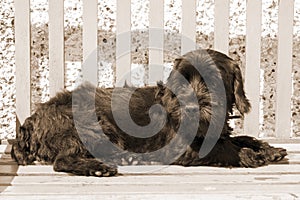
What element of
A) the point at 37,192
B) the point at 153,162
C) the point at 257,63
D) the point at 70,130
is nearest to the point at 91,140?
the point at 70,130

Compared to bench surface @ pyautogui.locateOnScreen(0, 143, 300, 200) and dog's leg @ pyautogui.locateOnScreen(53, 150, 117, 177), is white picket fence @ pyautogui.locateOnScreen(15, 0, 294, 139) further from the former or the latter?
dog's leg @ pyautogui.locateOnScreen(53, 150, 117, 177)

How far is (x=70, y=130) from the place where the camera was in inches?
113

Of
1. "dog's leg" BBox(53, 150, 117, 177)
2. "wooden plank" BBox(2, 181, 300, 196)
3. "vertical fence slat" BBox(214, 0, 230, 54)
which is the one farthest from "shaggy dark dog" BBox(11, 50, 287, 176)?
"vertical fence slat" BBox(214, 0, 230, 54)

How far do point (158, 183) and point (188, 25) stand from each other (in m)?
1.18

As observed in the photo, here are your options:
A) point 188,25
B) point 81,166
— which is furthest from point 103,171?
point 188,25

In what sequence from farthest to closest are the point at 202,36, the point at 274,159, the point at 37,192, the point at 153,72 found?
the point at 202,36 → the point at 153,72 → the point at 274,159 → the point at 37,192

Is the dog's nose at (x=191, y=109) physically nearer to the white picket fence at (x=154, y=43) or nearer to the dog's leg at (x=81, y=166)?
the dog's leg at (x=81, y=166)

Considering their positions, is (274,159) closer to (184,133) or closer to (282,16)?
(184,133)

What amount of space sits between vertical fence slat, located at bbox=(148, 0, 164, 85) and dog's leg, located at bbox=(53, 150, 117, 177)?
81 centimetres

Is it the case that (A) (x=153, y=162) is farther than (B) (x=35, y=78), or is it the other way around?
(B) (x=35, y=78)

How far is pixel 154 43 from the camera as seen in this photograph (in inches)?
136

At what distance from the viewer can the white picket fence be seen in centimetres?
340

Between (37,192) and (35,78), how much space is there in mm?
1483

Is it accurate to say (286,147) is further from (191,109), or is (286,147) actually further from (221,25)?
(191,109)
